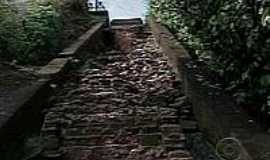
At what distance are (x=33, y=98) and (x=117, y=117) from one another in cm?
82

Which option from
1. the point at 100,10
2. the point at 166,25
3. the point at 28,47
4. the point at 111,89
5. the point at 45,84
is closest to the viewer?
the point at 45,84

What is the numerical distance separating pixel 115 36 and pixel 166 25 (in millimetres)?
2347

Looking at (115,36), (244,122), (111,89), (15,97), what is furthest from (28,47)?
(115,36)

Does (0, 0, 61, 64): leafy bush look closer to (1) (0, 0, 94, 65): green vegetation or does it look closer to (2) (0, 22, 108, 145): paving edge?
(1) (0, 0, 94, 65): green vegetation

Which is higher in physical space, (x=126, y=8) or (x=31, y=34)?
(x=31, y=34)

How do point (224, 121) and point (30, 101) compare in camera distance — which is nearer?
point (224, 121)

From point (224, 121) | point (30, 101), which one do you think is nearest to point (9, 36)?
point (30, 101)

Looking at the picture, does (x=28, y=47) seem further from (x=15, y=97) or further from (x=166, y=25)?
(x=166, y=25)

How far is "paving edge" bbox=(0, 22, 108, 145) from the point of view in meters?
4.50

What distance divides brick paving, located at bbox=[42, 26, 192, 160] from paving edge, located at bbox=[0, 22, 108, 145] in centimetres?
17

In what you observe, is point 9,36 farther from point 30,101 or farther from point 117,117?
point 117,117

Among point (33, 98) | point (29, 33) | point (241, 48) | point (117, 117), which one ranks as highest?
point (241, 48)

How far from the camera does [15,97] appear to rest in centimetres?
538

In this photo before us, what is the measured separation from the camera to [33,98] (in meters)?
5.55
